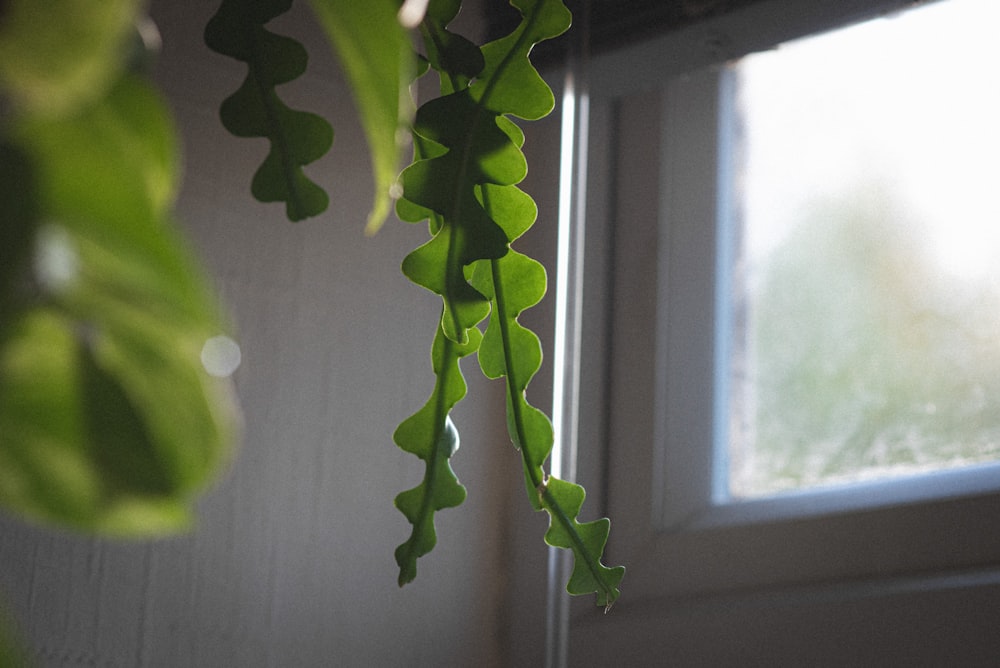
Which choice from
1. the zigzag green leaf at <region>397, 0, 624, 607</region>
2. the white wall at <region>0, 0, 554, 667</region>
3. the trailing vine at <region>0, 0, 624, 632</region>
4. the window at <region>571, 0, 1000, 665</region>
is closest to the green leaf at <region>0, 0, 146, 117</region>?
the trailing vine at <region>0, 0, 624, 632</region>

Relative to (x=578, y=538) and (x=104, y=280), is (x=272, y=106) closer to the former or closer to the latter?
(x=578, y=538)

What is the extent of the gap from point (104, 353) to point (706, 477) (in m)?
0.77

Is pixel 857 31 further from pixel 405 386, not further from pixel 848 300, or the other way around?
pixel 405 386

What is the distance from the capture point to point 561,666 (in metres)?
0.85

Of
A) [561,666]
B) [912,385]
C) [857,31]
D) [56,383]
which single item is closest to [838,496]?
[912,385]

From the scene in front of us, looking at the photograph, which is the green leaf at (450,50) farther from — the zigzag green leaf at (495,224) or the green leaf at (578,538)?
the green leaf at (578,538)

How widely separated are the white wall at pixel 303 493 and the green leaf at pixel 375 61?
0.54 m

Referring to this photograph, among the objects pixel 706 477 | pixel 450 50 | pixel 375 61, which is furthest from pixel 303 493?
pixel 375 61

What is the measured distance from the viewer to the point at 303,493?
2.56ft

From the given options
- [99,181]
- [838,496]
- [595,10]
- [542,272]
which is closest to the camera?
[99,181]

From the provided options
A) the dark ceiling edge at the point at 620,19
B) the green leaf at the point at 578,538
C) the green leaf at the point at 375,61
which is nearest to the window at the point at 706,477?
the dark ceiling edge at the point at 620,19

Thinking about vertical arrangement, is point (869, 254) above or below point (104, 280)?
above

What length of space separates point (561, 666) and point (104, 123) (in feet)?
2.58

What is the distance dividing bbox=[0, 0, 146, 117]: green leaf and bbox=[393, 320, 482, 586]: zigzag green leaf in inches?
12.8
